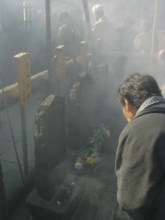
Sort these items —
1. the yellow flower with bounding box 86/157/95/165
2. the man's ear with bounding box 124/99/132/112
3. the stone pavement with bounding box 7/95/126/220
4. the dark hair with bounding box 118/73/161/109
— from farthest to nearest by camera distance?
the yellow flower with bounding box 86/157/95/165, the stone pavement with bounding box 7/95/126/220, the man's ear with bounding box 124/99/132/112, the dark hair with bounding box 118/73/161/109

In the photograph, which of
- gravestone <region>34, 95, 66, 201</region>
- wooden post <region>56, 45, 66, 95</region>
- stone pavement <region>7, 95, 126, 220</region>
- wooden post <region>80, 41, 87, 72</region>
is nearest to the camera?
gravestone <region>34, 95, 66, 201</region>

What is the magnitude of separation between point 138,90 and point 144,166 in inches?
24.6

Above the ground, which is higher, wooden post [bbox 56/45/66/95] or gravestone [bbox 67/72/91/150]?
wooden post [bbox 56/45/66/95]

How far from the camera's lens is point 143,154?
1955mm

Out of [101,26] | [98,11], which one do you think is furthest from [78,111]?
[98,11]

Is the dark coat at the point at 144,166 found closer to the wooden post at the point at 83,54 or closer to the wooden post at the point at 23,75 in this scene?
the wooden post at the point at 23,75

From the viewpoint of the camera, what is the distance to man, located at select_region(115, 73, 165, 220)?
1929 mm

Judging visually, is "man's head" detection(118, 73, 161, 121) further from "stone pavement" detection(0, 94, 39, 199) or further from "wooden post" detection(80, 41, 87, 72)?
"wooden post" detection(80, 41, 87, 72)

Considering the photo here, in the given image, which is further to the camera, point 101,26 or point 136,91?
point 101,26

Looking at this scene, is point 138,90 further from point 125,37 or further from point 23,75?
point 125,37

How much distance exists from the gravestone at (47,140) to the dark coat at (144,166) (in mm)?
1411

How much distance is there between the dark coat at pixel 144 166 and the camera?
1.92 metres

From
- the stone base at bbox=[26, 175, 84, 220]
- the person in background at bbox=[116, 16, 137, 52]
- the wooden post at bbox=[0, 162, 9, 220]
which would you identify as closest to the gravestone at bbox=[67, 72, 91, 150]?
the stone base at bbox=[26, 175, 84, 220]

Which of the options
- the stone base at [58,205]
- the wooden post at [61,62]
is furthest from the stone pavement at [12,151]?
the wooden post at [61,62]
